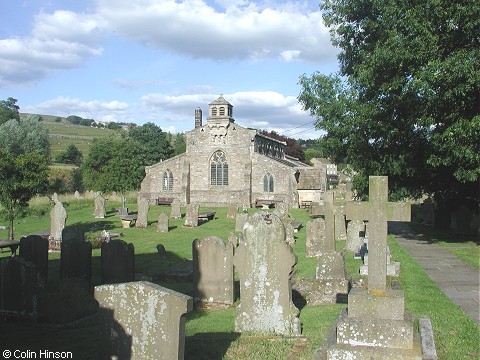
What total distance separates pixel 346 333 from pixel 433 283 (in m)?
7.04

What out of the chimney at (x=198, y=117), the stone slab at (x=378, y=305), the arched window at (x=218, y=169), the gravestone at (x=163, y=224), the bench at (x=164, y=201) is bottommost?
the gravestone at (x=163, y=224)

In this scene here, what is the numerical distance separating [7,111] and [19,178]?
264 ft

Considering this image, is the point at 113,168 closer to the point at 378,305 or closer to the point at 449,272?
the point at 449,272

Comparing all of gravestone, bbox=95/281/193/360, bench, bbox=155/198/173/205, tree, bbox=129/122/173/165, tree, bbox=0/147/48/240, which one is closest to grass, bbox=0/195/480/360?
gravestone, bbox=95/281/193/360

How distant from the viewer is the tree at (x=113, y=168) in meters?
51.6

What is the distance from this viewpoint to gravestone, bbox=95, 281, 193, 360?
533 cm

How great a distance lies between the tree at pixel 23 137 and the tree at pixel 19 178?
35.1 metres

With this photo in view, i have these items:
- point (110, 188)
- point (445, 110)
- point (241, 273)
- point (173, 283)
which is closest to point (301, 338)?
point (241, 273)

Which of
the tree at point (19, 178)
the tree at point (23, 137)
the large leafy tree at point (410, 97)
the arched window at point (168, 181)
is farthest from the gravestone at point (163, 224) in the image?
the tree at point (23, 137)

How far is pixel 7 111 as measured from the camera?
9262 cm

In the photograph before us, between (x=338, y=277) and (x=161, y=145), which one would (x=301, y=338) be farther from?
(x=161, y=145)

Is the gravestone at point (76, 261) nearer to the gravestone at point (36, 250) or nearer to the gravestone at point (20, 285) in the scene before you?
the gravestone at point (36, 250)

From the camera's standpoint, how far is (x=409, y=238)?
23.1 meters

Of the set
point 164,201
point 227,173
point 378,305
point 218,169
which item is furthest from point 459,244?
point 164,201
